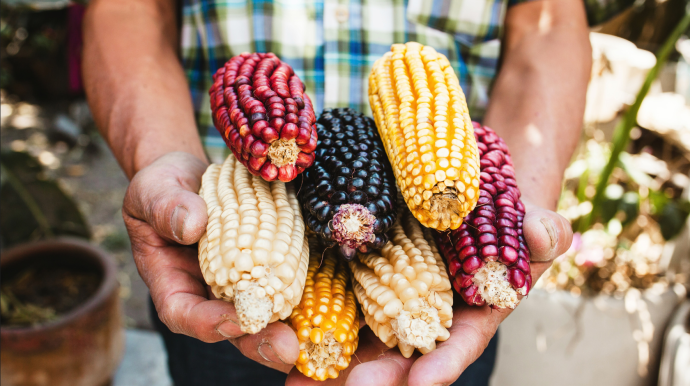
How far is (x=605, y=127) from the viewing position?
354cm

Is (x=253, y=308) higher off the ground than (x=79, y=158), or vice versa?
(x=253, y=308)

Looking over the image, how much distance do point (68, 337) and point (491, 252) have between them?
2.17m

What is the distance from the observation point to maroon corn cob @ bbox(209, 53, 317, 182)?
1.06 m

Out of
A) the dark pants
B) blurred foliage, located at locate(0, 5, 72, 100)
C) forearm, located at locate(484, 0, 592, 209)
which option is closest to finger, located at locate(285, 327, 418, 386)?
the dark pants

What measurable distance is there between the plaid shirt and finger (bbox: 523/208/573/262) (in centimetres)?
93

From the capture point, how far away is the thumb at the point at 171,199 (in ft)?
3.48


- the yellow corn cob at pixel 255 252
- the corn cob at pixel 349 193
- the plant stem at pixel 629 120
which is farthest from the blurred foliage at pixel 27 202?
the plant stem at pixel 629 120

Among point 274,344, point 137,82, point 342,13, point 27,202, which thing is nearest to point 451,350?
point 274,344

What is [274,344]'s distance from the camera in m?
0.98

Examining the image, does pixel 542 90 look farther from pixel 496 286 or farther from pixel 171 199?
pixel 171 199

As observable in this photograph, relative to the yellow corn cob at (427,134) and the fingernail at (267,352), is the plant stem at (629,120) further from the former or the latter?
the fingernail at (267,352)

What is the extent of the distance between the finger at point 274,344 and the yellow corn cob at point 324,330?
2.0 inches

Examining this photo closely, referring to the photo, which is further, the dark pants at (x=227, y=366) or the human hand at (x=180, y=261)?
→ the dark pants at (x=227, y=366)

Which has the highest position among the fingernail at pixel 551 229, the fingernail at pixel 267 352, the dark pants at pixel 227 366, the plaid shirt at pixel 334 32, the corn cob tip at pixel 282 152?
the plaid shirt at pixel 334 32
